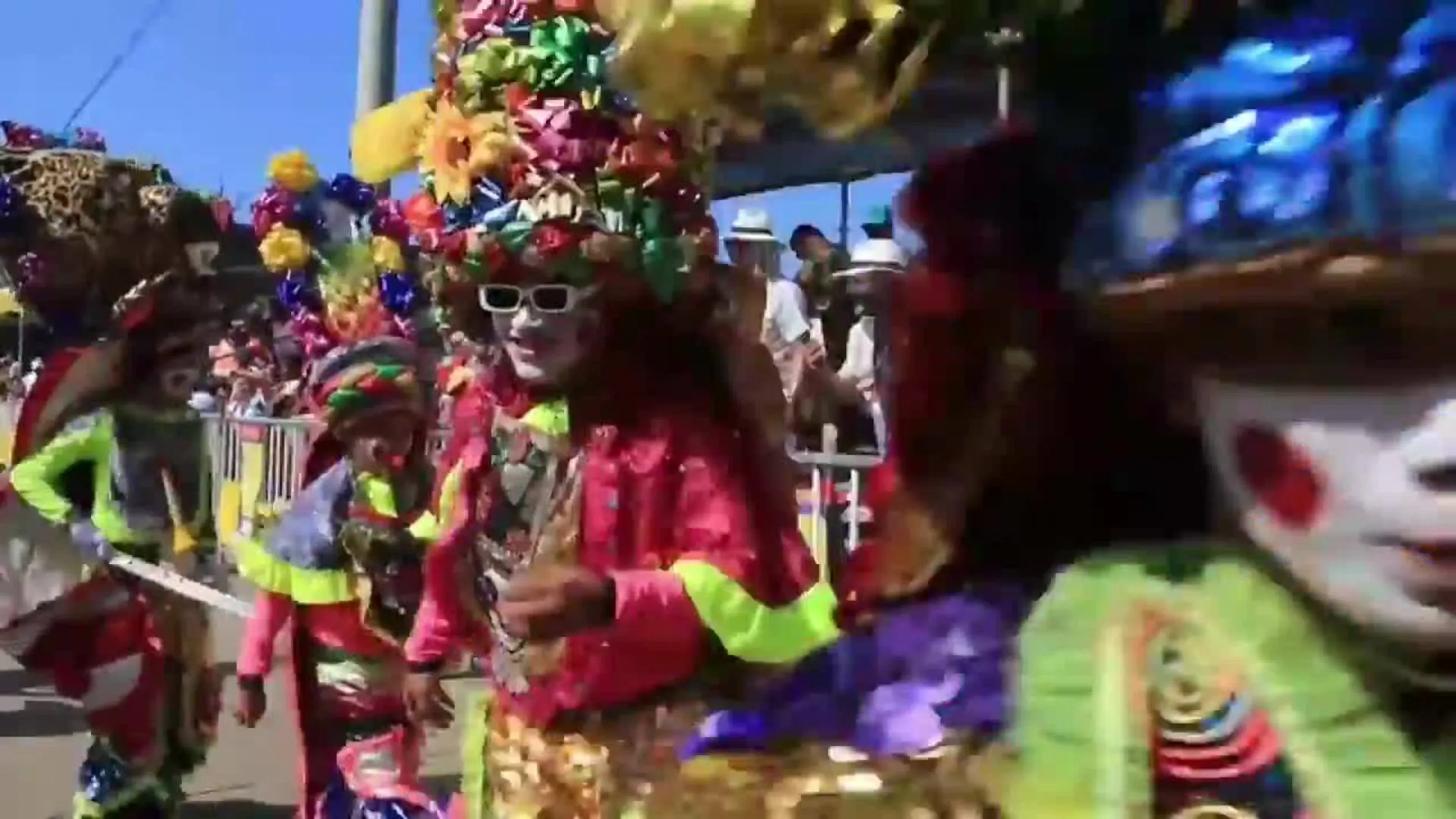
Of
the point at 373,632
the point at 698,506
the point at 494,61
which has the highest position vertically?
the point at 494,61

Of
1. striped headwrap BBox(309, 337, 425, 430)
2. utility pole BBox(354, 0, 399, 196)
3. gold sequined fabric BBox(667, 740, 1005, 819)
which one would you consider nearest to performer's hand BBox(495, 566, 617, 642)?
gold sequined fabric BBox(667, 740, 1005, 819)

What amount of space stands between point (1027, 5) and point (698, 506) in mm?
1374

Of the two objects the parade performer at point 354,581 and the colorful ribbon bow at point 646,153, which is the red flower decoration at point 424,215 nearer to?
the colorful ribbon bow at point 646,153

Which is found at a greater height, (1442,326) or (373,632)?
(1442,326)

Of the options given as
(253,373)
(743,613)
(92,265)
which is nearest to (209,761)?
(92,265)

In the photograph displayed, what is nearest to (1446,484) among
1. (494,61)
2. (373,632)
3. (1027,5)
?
(1027,5)

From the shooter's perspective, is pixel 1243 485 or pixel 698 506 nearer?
pixel 1243 485

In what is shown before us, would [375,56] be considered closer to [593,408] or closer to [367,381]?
[367,381]

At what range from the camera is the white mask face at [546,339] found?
8.82ft

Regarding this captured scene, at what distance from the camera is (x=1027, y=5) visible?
118cm

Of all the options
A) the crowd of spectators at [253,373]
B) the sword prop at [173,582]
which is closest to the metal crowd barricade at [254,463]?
the crowd of spectators at [253,373]

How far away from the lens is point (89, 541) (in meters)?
4.30

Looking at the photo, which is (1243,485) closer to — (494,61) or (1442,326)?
(1442,326)

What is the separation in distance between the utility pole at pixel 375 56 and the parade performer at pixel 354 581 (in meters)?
3.89
